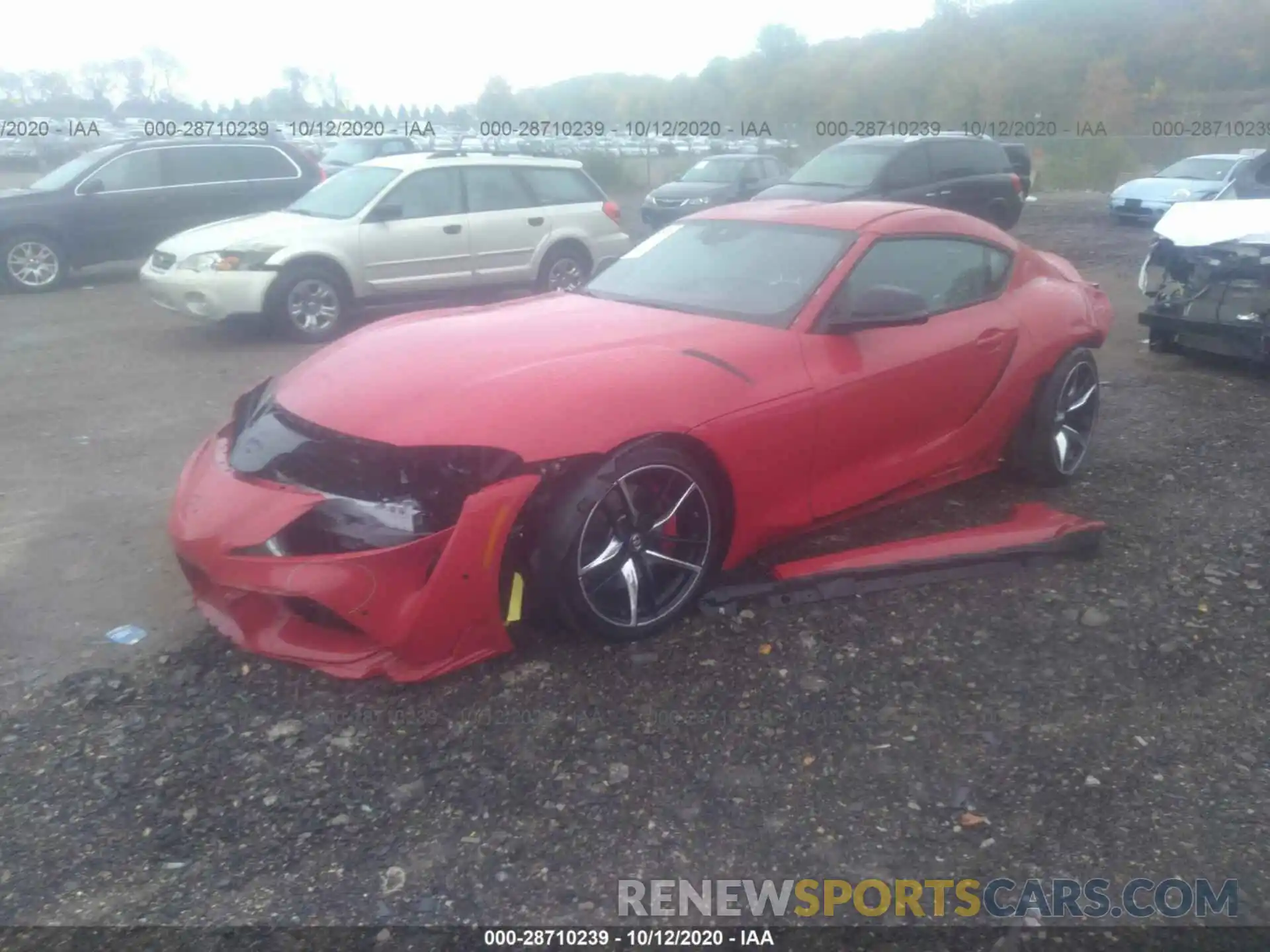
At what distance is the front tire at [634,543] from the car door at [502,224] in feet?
22.9

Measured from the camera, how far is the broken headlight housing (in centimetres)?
328

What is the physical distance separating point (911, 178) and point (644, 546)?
11.1m

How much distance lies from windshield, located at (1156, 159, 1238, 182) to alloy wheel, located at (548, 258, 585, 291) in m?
13.3

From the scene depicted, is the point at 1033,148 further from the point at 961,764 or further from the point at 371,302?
the point at 961,764

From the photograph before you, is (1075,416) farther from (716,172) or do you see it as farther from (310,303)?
(716,172)

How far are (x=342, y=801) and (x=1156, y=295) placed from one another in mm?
7763

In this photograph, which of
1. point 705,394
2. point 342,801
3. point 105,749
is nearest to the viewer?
point 342,801

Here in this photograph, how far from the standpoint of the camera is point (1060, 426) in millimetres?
5156

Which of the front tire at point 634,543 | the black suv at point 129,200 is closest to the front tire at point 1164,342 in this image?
the front tire at point 634,543

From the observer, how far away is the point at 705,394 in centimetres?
372

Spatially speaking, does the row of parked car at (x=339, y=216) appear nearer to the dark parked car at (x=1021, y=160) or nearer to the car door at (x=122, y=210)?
the car door at (x=122, y=210)

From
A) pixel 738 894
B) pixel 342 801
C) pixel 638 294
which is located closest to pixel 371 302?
pixel 638 294

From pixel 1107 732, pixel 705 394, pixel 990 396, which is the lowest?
pixel 1107 732

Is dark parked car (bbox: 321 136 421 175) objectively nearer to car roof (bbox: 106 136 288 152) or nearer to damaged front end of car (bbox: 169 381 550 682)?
car roof (bbox: 106 136 288 152)
